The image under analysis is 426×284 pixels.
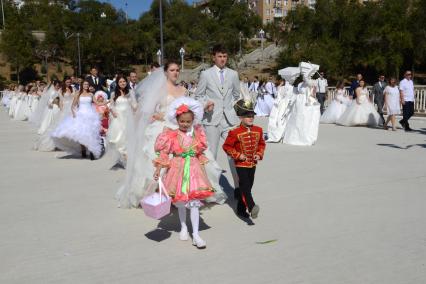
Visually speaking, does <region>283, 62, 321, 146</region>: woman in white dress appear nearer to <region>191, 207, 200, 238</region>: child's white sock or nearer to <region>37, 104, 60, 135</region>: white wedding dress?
<region>37, 104, 60, 135</region>: white wedding dress

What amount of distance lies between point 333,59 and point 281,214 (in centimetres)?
4005

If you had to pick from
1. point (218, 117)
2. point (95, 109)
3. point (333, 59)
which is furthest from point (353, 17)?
point (218, 117)

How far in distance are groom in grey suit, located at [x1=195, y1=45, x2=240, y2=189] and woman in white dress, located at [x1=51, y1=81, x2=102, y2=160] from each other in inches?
170

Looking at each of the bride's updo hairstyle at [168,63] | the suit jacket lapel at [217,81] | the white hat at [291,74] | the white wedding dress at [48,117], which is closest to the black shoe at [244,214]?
the suit jacket lapel at [217,81]

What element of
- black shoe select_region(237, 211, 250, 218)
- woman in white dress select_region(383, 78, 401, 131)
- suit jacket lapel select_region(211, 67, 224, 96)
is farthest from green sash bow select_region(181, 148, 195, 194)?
woman in white dress select_region(383, 78, 401, 131)

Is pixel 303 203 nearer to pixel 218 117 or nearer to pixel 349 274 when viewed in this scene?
pixel 218 117

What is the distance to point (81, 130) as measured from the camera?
1019cm

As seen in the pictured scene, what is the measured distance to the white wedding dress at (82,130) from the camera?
10.2 m

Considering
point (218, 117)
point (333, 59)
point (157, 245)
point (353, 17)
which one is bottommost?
point (157, 245)

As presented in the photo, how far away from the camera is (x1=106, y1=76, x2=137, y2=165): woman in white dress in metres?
9.37

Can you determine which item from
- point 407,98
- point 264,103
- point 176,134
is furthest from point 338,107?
point 176,134

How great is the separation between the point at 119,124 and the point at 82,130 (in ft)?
3.50

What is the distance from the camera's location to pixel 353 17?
4422 centimetres

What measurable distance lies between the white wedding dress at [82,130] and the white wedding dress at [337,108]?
413 inches
